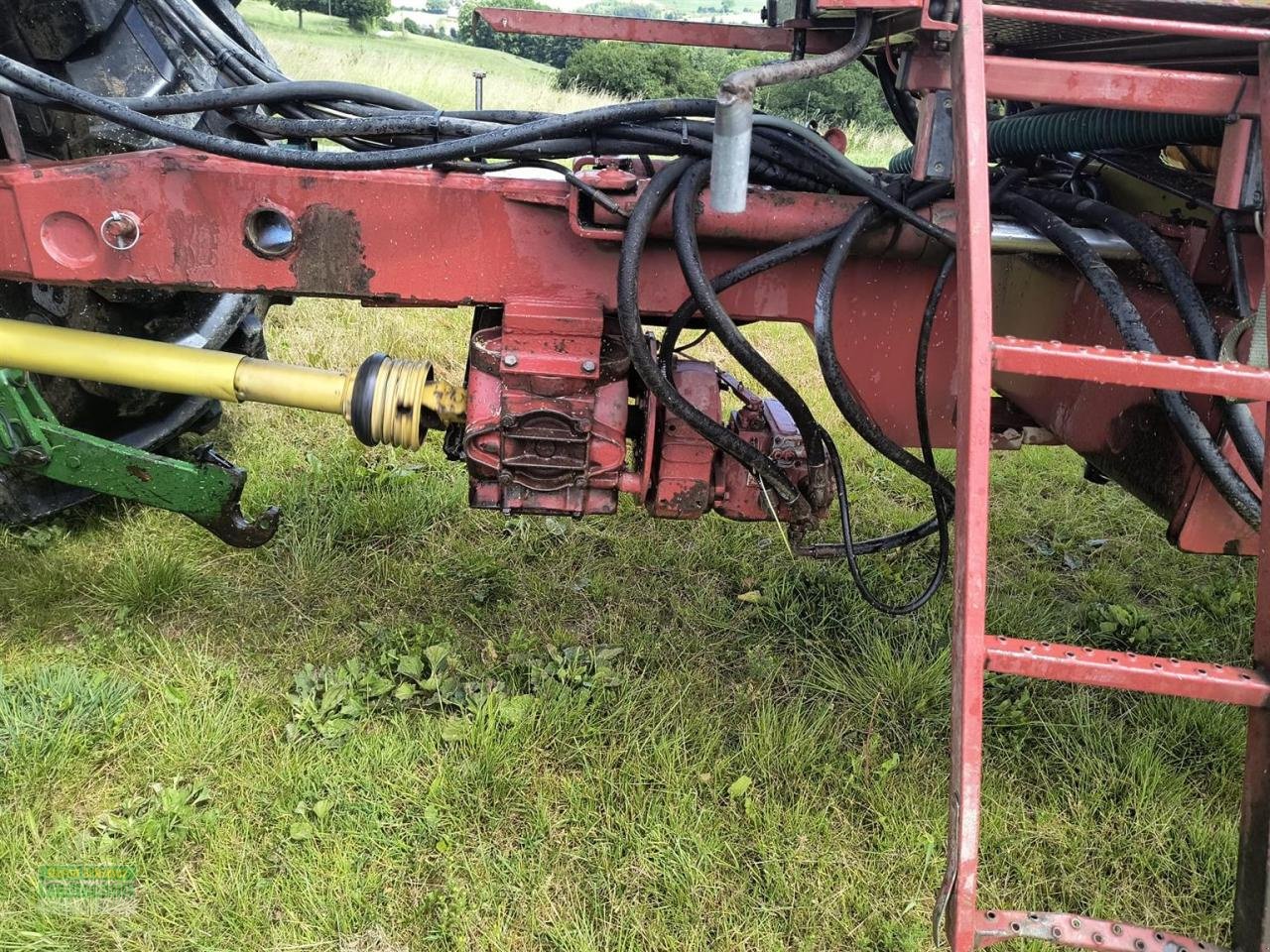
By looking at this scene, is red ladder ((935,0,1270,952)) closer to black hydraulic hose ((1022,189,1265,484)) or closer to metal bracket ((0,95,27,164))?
black hydraulic hose ((1022,189,1265,484))

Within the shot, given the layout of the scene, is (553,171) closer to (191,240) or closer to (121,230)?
(191,240)

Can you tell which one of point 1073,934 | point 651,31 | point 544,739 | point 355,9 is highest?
point 355,9

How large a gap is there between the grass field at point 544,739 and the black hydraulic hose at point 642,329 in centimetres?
81

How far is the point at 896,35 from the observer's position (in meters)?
1.59

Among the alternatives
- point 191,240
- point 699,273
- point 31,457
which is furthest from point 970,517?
point 31,457

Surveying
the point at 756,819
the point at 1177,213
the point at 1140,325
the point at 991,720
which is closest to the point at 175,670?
the point at 756,819

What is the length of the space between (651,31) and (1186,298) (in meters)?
1.33

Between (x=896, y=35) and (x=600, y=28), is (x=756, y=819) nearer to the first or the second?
(x=896, y=35)

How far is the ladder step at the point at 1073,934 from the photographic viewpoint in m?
1.19

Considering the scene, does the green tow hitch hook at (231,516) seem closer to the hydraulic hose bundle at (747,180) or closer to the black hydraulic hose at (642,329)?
the hydraulic hose bundle at (747,180)

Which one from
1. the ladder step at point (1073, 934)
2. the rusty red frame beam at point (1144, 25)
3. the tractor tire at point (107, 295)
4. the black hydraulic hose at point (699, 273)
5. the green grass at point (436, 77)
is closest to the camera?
the ladder step at point (1073, 934)

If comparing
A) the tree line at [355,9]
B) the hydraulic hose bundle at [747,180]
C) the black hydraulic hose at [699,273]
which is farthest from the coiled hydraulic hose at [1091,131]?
the tree line at [355,9]

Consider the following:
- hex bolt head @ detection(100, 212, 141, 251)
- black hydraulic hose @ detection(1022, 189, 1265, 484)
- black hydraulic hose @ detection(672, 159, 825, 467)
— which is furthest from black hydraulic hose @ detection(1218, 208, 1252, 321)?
hex bolt head @ detection(100, 212, 141, 251)

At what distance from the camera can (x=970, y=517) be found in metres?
1.25
